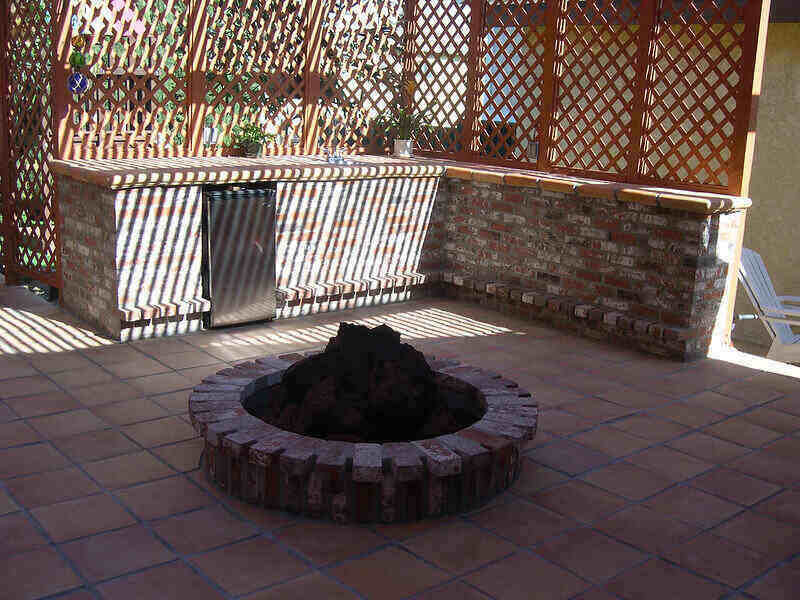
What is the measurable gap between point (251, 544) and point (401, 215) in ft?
13.6

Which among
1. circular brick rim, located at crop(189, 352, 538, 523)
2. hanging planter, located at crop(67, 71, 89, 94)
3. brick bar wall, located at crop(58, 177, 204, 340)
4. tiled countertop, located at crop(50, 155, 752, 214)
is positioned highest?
hanging planter, located at crop(67, 71, 89, 94)

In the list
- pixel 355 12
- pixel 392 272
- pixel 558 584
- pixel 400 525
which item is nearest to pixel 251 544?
pixel 400 525

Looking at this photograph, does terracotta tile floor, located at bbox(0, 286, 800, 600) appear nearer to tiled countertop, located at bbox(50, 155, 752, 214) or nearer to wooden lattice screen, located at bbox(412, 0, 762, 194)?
tiled countertop, located at bbox(50, 155, 752, 214)

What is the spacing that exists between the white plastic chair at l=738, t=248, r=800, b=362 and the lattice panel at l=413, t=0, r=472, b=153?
8.66ft

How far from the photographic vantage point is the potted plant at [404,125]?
7578mm

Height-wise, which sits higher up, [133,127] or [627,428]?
[133,127]

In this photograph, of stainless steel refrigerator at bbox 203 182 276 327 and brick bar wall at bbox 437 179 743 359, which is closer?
brick bar wall at bbox 437 179 743 359

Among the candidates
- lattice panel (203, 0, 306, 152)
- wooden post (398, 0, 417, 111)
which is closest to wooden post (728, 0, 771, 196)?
wooden post (398, 0, 417, 111)

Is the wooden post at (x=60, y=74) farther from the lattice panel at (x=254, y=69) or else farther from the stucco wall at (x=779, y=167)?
the stucco wall at (x=779, y=167)

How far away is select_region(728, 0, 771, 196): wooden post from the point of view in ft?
17.6

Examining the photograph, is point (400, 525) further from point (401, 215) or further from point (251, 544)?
point (401, 215)

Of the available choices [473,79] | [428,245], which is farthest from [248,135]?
[473,79]

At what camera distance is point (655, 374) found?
5328 millimetres

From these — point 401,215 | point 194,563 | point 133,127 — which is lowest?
point 194,563
